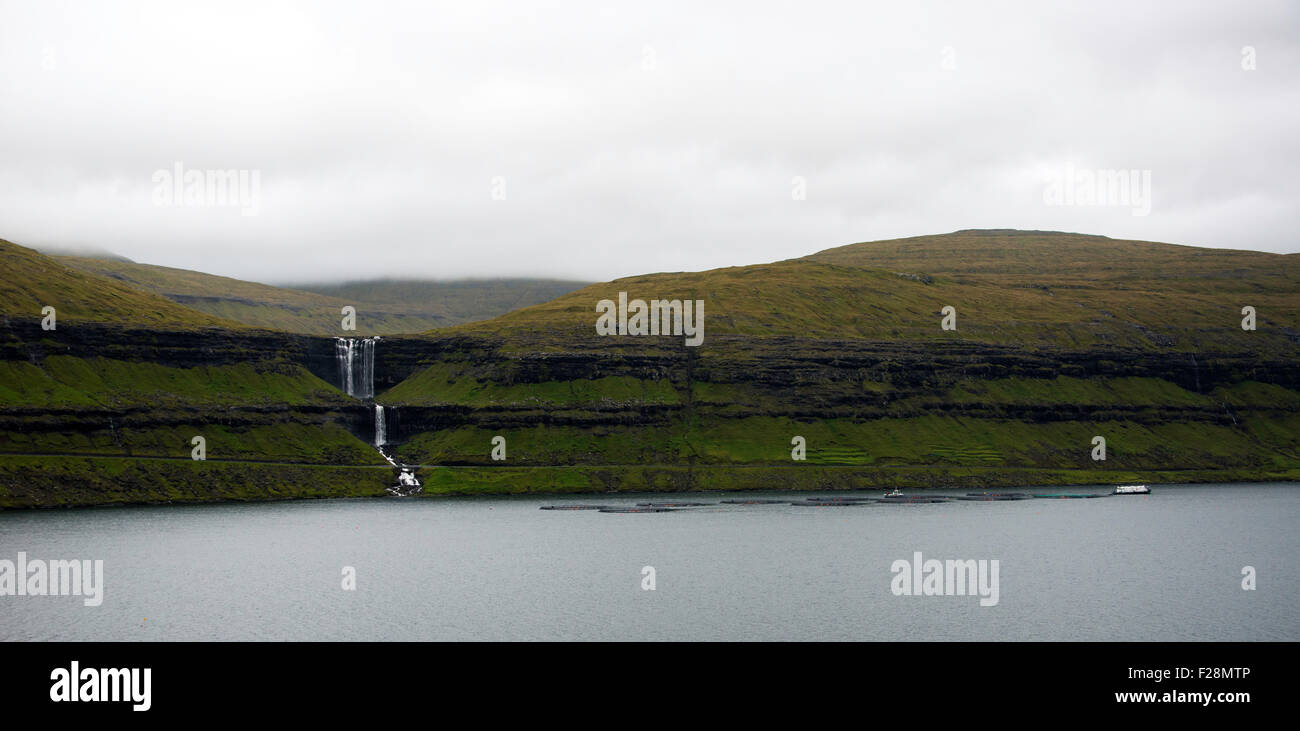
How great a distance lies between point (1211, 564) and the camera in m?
116

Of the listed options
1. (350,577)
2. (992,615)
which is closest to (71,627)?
(350,577)

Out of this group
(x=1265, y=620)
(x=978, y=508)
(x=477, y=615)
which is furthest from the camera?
(x=978, y=508)

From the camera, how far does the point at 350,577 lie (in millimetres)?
110438

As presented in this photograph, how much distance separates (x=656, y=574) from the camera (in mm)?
111188

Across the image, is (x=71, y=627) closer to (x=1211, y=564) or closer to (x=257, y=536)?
(x=257, y=536)

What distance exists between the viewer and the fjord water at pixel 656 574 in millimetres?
84188

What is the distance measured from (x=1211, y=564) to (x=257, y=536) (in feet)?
409

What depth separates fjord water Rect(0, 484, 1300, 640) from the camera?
8419 cm

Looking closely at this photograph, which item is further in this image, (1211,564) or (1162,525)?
(1162,525)

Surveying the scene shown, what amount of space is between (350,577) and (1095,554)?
87.8 meters
